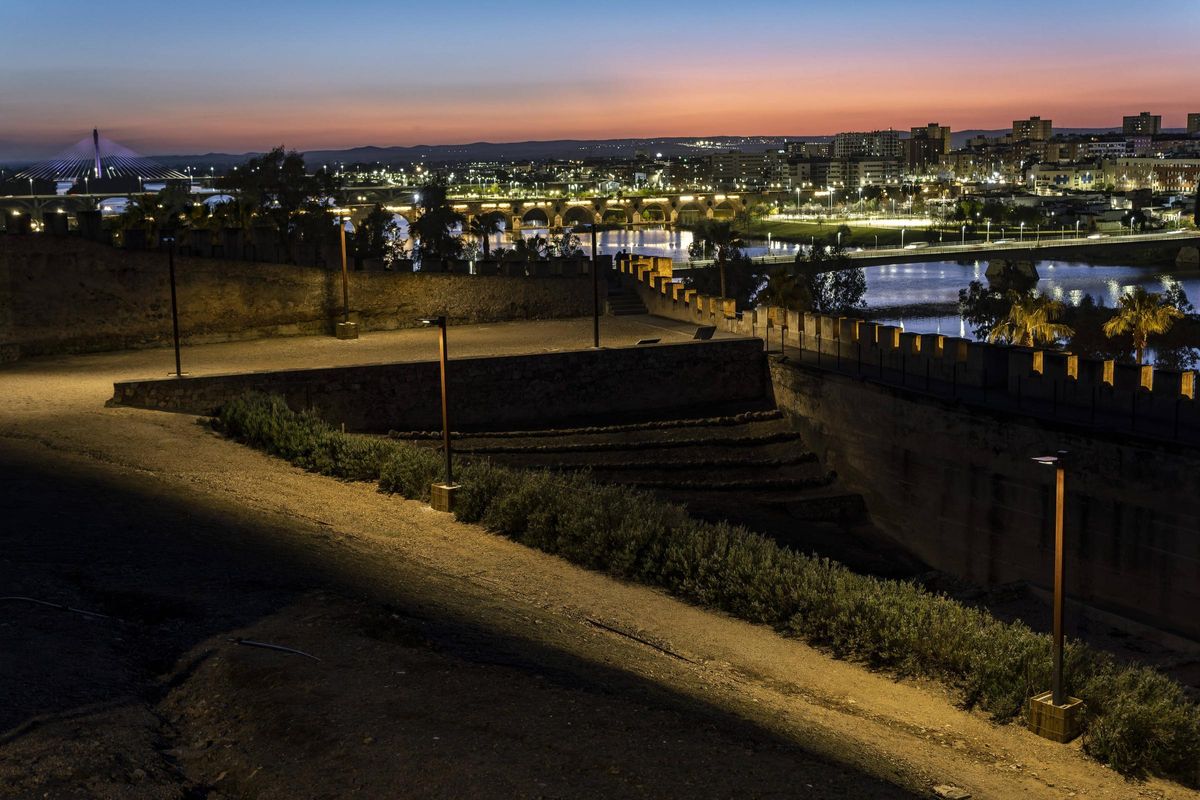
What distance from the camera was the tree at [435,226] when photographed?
232 feet

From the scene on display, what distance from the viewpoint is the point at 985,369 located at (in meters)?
17.9

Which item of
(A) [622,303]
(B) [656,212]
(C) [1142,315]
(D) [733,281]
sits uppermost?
(B) [656,212]

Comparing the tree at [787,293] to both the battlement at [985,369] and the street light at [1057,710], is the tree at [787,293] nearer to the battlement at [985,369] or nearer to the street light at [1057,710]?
the battlement at [985,369]

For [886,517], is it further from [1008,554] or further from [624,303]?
[624,303]

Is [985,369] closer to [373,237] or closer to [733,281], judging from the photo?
[733,281]

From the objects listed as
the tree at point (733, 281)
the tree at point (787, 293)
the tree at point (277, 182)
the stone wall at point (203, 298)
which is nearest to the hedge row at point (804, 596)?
the stone wall at point (203, 298)

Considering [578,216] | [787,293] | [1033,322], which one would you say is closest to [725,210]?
[578,216]

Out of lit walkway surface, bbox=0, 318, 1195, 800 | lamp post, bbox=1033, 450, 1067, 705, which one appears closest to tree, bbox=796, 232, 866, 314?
Result: lit walkway surface, bbox=0, 318, 1195, 800

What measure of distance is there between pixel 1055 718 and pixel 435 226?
72.9 m

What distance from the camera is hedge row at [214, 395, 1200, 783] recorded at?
7.86m

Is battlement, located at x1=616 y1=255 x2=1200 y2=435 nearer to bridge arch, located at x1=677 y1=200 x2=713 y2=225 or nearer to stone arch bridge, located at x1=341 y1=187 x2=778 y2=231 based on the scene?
stone arch bridge, located at x1=341 y1=187 x2=778 y2=231

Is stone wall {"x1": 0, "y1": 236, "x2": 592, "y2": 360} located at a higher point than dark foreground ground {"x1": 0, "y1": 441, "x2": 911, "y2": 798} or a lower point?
higher

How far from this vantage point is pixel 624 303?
27031 millimetres

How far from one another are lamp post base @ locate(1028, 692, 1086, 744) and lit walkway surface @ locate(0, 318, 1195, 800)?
0.10 m
